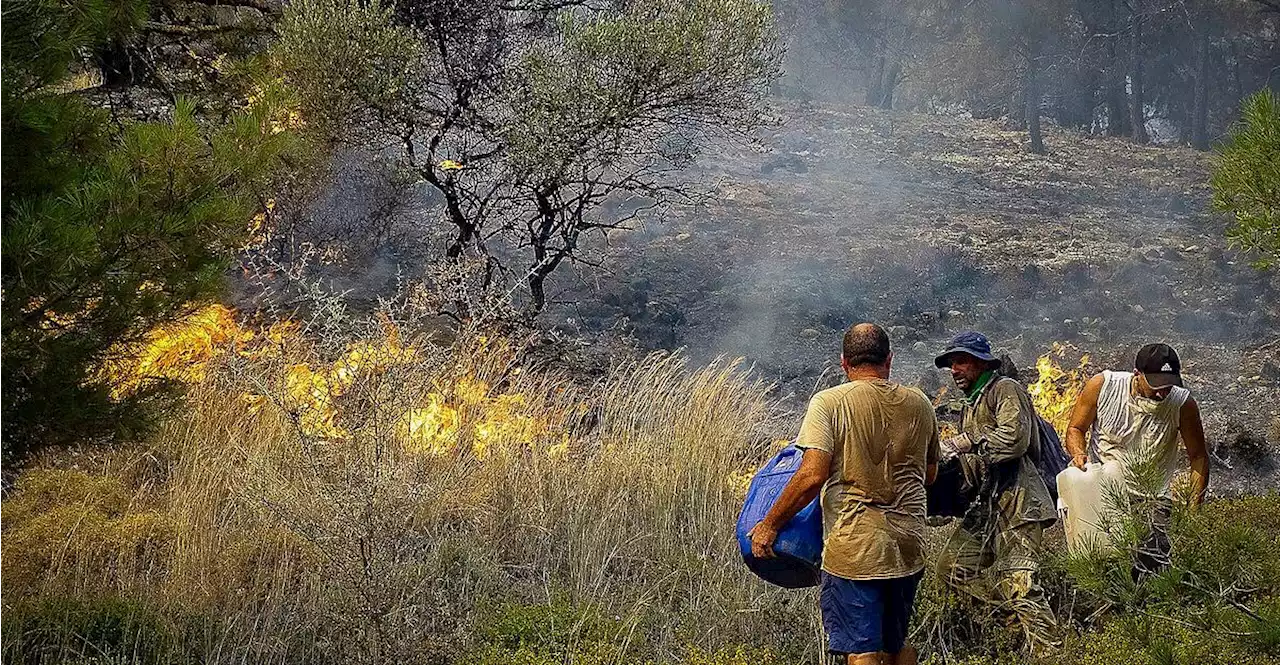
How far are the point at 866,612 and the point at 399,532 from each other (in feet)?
6.83

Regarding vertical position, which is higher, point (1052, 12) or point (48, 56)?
point (1052, 12)

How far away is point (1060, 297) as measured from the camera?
45.9 ft

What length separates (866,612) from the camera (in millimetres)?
3674

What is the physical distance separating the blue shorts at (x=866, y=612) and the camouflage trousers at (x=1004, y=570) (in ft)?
3.24

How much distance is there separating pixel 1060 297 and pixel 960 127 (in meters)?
15.9

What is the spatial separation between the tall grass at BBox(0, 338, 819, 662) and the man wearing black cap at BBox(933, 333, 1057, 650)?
91cm

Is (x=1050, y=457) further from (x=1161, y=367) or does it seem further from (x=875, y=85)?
(x=875, y=85)

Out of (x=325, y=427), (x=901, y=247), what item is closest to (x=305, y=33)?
(x=325, y=427)

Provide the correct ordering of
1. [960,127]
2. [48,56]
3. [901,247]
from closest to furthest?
[48,56] → [901,247] → [960,127]

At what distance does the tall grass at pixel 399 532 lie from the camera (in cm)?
429

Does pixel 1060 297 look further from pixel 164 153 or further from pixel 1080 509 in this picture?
pixel 164 153

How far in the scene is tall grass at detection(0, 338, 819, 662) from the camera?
429 cm

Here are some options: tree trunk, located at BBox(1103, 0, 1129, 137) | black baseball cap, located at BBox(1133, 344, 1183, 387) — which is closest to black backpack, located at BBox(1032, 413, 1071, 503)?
black baseball cap, located at BBox(1133, 344, 1183, 387)

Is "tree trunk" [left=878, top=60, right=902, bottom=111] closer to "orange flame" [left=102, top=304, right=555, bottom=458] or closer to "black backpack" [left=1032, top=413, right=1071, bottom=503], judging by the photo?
"orange flame" [left=102, top=304, right=555, bottom=458]
